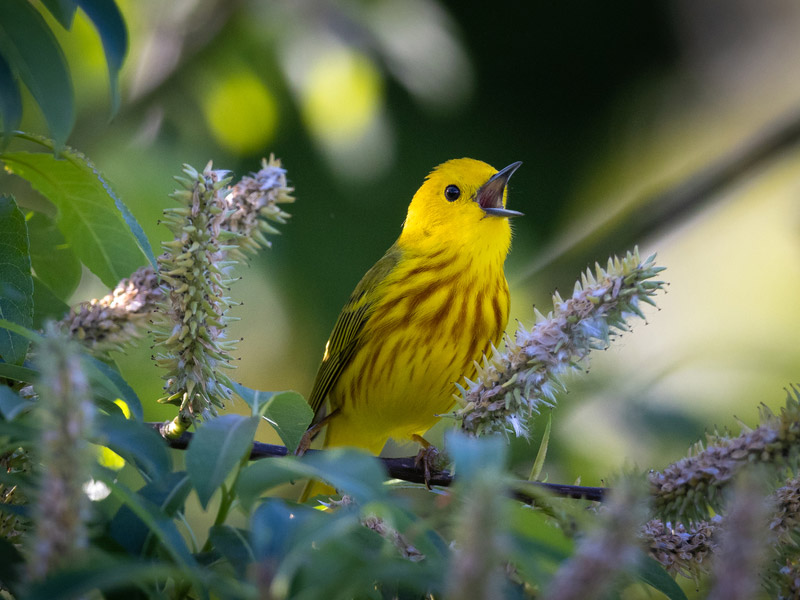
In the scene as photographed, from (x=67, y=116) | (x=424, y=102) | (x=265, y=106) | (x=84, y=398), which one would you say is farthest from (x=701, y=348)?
(x=84, y=398)

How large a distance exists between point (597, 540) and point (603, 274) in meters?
0.77

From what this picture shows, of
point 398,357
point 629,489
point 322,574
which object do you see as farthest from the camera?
point 398,357

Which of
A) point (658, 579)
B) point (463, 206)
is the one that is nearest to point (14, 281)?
point (658, 579)

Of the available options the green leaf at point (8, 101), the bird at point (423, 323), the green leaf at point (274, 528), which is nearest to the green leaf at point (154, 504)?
the green leaf at point (274, 528)

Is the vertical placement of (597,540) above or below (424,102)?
below

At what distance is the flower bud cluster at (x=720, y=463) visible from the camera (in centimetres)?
115

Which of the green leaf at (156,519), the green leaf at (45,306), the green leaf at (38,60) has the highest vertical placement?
the green leaf at (38,60)

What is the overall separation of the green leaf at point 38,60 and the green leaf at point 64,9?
0.04 m

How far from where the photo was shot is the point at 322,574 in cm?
80

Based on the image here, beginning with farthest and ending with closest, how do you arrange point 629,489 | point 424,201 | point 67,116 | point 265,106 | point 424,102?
point 424,102, point 265,106, point 424,201, point 67,116, point 629,489

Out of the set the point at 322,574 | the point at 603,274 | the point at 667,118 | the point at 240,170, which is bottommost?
the point at 322,574

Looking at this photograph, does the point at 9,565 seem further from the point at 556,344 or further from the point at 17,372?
the point at 556,344

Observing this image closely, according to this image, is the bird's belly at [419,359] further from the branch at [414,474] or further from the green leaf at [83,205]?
the green leaf at [83,205]

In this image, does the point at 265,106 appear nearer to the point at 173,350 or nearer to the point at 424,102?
the point at 424,102
